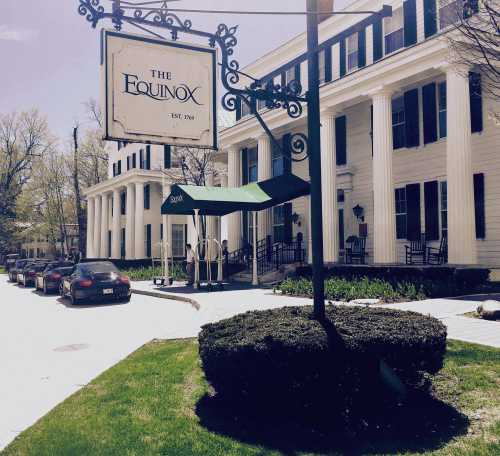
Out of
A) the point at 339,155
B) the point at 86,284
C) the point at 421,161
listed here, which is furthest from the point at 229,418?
the point at 339,155

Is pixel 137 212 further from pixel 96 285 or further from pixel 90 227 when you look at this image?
→ pixel 96 285

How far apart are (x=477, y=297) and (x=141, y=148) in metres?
35.1

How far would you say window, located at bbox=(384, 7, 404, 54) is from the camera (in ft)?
61.2

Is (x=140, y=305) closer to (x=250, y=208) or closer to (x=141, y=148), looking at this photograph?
(x=250, y=208)

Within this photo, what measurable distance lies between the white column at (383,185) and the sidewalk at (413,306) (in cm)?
455

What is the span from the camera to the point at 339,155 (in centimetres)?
2227

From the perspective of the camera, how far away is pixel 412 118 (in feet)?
60.7

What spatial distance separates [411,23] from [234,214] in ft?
44.0

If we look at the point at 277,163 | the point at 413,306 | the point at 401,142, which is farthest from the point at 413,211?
the point at 277,163

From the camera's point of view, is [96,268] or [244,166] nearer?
[96,268]

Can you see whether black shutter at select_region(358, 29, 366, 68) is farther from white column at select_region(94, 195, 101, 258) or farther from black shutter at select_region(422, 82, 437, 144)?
white column at select_region(94, 195, 101, 258)

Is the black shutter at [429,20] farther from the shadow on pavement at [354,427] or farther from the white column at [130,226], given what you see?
the white column at [130,226]

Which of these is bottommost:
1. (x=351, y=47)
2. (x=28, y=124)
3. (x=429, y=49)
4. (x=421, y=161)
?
(x=421, y=161)

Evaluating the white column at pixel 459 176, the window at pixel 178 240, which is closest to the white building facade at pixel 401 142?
the white column at pixel 459 176
